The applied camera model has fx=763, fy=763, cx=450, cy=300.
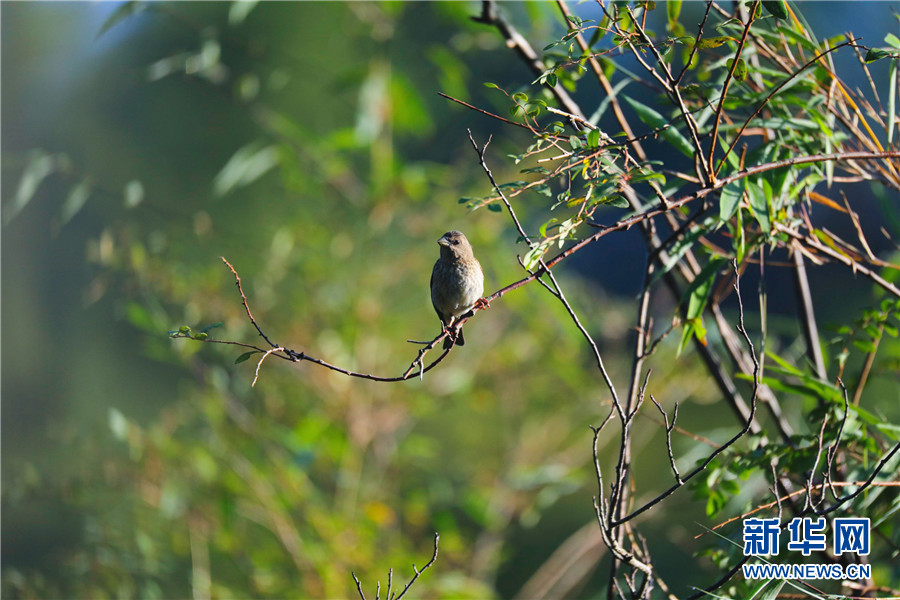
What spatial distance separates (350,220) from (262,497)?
122 centimetres

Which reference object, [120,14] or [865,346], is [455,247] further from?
[120,14]

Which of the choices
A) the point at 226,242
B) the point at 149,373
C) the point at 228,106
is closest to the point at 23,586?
the point at 226,242

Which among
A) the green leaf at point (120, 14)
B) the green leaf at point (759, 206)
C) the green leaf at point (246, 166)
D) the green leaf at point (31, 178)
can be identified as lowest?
the green leaf at point (246, 166)

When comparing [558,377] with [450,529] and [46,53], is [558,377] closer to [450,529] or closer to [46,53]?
[450,529]

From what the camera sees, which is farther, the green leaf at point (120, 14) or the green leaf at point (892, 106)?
the green leaf at point (120, 14)

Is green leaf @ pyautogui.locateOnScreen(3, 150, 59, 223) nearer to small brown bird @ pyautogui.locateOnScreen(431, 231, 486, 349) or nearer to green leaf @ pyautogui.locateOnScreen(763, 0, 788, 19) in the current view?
small brown bird @ pyautogui.locateOnScreen(431, 231, 486, 349)

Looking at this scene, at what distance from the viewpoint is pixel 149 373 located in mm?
6301

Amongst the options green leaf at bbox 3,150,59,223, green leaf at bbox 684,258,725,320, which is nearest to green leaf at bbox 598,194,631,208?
green leaf at bbox 684,258,725,320

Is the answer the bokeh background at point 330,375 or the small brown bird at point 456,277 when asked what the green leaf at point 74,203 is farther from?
the small brown bird at point 456,277

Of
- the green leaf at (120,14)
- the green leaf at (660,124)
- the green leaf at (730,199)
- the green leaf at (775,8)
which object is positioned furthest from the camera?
the green leaf at (120,14)

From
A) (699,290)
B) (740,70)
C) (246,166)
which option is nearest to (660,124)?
(740,70)

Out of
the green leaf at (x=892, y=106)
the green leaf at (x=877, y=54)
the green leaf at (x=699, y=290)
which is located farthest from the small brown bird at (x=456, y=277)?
the green leaf at (x=877, y=54)

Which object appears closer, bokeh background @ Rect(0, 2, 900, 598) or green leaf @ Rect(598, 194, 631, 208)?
green leaf @ Rect(598, 194, 631, 208)

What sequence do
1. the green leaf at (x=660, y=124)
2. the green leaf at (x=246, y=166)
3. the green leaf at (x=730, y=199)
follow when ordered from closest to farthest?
the green leaf at (x=730, y=199) → the green leaf at (x=660, y=124) → the green leaf at (x=246, y=166)
